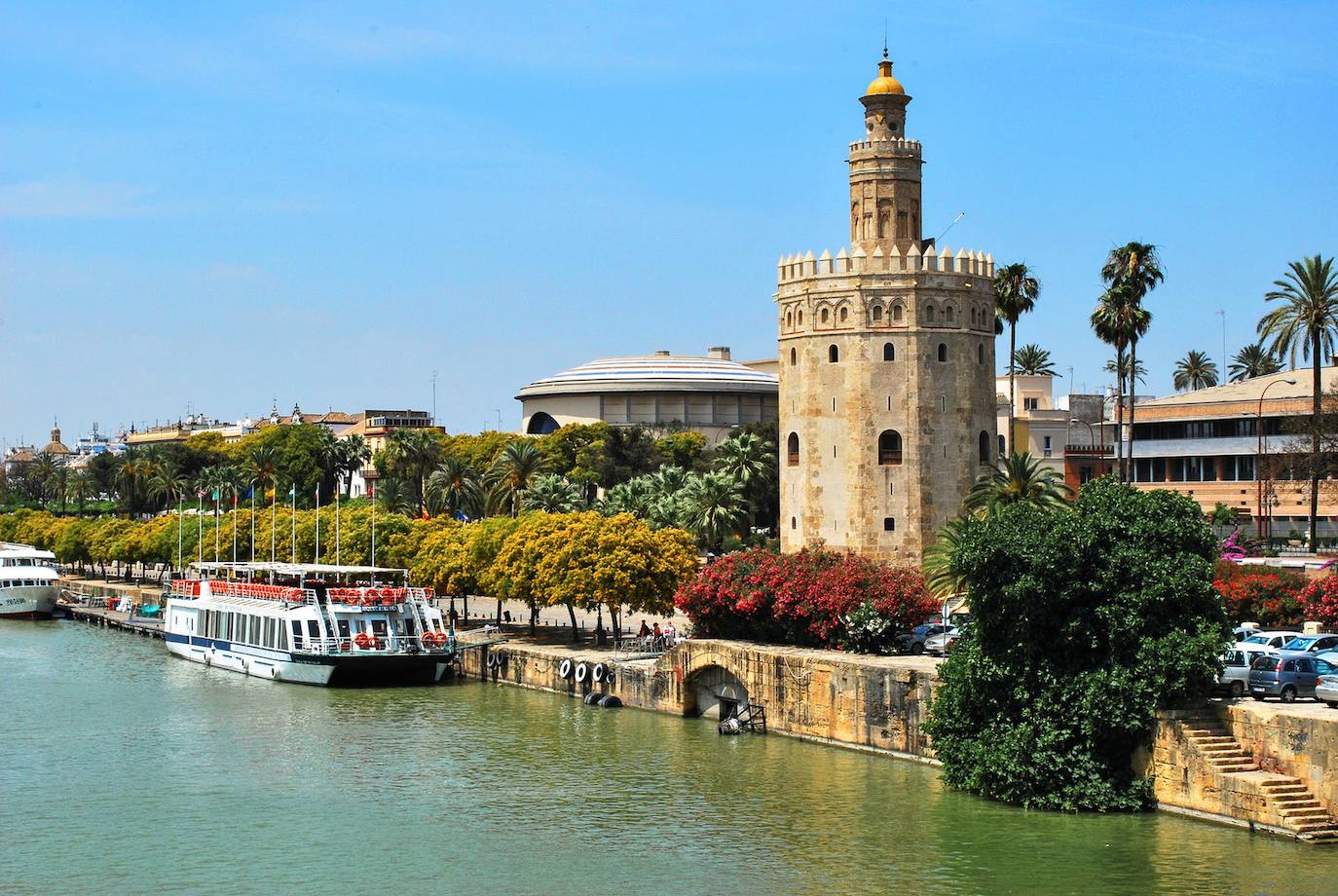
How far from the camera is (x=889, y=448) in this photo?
192 ft

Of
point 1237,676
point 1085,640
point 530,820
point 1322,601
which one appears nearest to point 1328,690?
point 1237,676

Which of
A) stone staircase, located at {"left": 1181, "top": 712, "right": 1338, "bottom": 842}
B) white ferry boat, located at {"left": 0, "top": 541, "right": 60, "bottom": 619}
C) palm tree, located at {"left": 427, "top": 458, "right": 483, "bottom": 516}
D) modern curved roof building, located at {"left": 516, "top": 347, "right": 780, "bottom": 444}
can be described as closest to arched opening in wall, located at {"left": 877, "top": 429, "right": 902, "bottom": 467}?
stone staircase, located at {"left": 1181, "top": 712, "right": 1338, "bottom": 842}

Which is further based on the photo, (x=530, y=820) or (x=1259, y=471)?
(x=1259, y=471)

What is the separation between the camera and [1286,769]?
95.8 ft

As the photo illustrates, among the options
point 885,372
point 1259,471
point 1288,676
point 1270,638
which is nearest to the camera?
point 1288,676

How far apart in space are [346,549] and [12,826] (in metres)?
40.6

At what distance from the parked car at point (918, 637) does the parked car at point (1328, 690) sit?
12881 millimetres

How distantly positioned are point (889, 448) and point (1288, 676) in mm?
24038

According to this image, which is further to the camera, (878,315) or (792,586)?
(878,315)

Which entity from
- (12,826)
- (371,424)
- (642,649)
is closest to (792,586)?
(642,649)

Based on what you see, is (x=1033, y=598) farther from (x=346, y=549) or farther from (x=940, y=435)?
(x=346, y=549)

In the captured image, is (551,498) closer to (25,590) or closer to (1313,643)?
(25,590)

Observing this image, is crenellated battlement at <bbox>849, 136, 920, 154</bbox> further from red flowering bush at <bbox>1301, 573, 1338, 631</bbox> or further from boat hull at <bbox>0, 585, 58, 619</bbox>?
boat hull at <bbox>0, 585, 58, 619</bbox>

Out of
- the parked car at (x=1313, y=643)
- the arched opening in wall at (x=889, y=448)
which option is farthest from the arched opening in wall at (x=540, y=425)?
the parked car at (x=1313, y=643)
